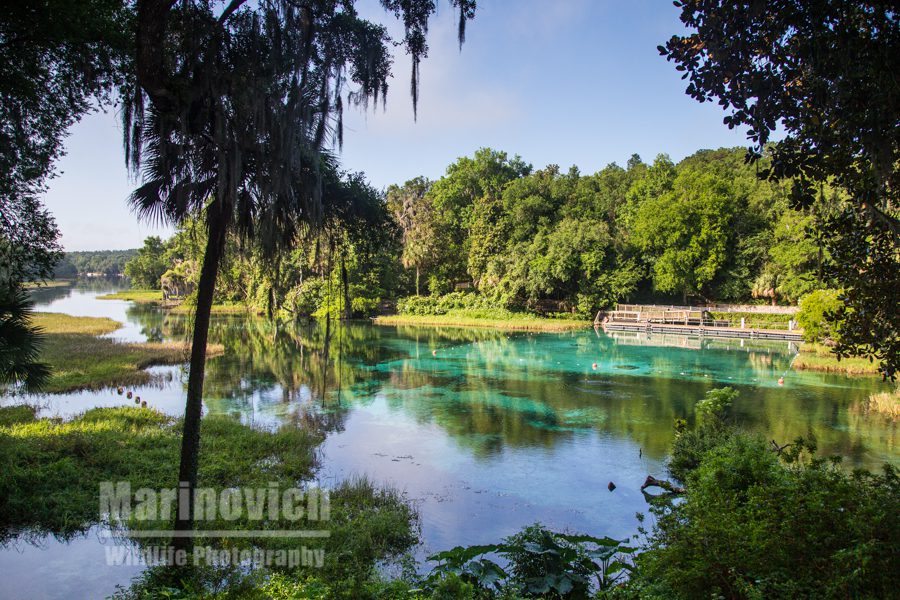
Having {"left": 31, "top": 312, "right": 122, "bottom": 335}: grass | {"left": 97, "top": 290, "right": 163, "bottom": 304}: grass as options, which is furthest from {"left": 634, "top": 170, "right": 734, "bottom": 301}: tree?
{"left": 97, "top": 290, "right": 163, "bottom": 304}: grass

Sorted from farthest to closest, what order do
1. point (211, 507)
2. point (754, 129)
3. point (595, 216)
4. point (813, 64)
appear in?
point (595, 216) → point (211, 507) → point (754, 129) → point (813, 64)

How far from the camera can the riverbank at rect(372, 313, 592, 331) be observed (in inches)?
1803

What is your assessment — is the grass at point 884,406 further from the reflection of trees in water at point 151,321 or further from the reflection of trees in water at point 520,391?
the reflection of trees in water at point 151,321

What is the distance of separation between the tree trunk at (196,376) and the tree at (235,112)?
0.05 feet

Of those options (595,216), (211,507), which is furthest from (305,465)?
(595,216)

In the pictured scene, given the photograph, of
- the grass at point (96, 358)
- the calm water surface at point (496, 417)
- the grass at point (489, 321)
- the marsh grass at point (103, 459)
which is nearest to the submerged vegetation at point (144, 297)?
the grass at point (489, 321)

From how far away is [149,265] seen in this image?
269 ft

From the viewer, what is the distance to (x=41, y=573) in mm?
6875

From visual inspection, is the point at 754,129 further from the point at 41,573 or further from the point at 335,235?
the point at 41,573

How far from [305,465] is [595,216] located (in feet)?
161

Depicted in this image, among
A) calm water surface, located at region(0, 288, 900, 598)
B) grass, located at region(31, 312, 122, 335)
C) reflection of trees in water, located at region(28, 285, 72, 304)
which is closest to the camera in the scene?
calm water surface, located at region(0, 288, 900, 598)

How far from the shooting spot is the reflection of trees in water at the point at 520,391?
15367 millimetres

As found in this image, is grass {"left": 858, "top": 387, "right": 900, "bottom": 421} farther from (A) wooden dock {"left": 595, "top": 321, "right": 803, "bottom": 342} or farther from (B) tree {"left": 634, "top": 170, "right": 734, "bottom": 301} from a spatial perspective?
(B) tree {"left": 634, "top": 170, "right": 734, "bottom": 301}

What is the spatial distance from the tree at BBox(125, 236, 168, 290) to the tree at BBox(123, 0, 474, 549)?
7906 cm
